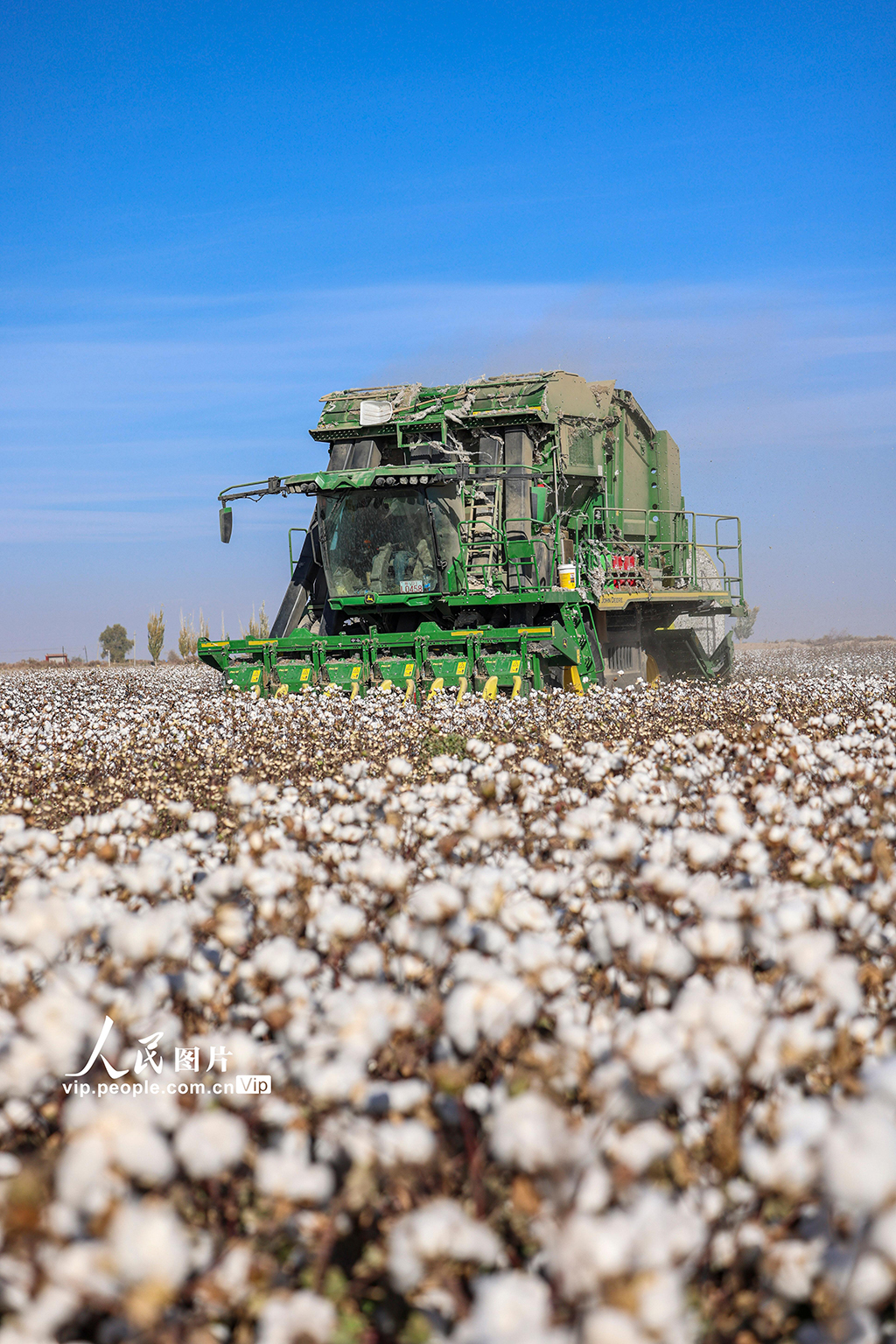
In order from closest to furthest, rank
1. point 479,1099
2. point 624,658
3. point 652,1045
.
A: point 652,1045
point 479,1099
point 624,658

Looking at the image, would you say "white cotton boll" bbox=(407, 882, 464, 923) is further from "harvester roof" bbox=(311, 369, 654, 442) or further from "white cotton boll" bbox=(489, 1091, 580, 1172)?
"harvester roof" bbox=(311, 369, 654, 442)

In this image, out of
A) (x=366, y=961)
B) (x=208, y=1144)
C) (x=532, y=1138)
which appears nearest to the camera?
(x=532, y=1138)

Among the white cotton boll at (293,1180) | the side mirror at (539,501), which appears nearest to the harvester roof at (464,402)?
the side mirror at (539,501)

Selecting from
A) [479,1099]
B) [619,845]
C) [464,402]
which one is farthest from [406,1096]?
[464,402]

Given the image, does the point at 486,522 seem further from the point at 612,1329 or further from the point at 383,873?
the point at 612,1329

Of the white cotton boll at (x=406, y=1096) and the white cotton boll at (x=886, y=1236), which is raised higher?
the white cotton boll at (x=886, y=1236)

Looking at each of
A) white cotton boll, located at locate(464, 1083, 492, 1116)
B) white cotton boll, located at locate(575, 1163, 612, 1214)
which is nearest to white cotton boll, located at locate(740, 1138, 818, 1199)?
white cotton boll, located at locate(575, 1163, 612, 1214)

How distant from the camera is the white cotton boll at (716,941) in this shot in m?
2.21

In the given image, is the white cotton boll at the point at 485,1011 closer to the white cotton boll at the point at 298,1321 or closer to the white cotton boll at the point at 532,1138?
the white cotton boll at the point at 532,1138

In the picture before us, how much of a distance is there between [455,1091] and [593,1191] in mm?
329

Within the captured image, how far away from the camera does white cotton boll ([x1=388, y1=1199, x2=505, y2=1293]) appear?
1.53m

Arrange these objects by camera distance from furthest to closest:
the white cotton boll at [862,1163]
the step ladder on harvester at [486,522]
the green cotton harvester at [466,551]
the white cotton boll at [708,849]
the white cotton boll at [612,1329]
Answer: the step ladder on harvester at [486,522] < the green cotton harvester at [466,551] < the white cotton boll at [708,849] < the white cotton boll at [862,1163] < the white cotton boll at [612,1329]

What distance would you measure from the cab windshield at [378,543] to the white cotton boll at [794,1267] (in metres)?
13.9

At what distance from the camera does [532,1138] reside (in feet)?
4.98
